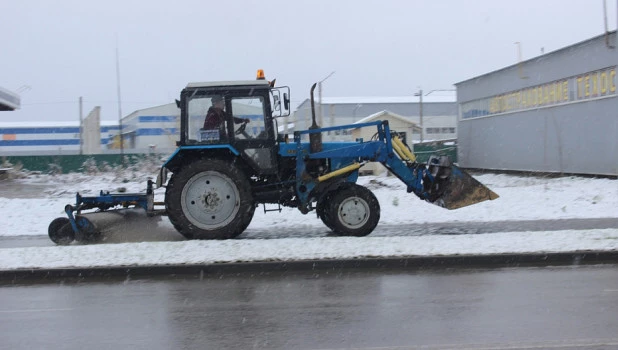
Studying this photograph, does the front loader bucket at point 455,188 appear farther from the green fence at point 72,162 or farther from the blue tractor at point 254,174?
the green fence at point 72,162

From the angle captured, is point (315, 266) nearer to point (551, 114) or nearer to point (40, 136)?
point (551, 114)

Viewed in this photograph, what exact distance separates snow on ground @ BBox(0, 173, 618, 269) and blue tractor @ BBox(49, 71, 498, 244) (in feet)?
2.44

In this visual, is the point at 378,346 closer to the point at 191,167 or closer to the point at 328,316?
the point at 328,316

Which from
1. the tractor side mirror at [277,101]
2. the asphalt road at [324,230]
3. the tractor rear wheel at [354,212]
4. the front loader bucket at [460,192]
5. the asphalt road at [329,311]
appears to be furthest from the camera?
the asphalt road at [324,230]

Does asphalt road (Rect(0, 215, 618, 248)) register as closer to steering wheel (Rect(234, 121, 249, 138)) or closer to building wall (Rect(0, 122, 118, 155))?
steering wheel (Rect(234, 121, 249, 138))

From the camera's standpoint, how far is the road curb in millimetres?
9203

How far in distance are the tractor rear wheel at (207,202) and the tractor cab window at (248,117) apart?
25.9 inches

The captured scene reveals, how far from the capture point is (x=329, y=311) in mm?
6875

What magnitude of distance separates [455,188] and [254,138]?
152 inches

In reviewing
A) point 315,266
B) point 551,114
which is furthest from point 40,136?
point 315,266

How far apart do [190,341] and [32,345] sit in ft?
4.88

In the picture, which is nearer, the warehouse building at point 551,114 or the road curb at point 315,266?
the road curb at point 315,266

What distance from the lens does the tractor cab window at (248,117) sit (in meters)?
11.4

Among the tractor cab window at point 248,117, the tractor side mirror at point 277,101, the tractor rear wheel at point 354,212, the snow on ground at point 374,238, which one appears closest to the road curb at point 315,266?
the snow on ground at point 374,238
